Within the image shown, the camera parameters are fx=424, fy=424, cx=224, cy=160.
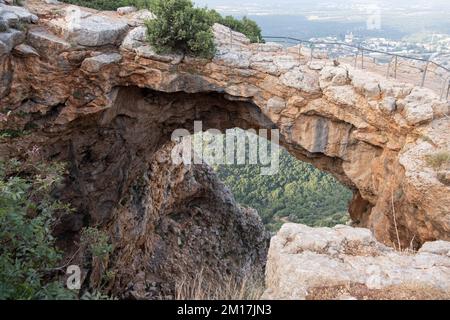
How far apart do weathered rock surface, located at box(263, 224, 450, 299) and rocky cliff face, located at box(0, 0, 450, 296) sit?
389 cm

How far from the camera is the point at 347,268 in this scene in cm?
619

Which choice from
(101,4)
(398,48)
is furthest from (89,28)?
(398,48)

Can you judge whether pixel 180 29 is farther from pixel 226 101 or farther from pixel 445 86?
pixel 445 86

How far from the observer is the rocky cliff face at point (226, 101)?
36.8 feet

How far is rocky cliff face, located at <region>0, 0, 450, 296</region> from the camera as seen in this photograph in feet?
36.8

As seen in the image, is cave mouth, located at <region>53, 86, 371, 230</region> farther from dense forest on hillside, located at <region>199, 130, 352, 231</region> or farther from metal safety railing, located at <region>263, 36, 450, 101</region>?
dense forest on hillside, located at <region>199, 130, 352, 231</region>

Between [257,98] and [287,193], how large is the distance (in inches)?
1118

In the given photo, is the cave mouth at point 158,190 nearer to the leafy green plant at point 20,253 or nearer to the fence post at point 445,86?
the fence post at point 445,86

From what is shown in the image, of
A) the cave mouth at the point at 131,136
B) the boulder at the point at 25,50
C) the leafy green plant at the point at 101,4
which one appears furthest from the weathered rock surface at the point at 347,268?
the leafy green plant at the point at 101,4

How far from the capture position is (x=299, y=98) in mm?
12812

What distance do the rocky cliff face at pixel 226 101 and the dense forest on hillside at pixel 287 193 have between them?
893 inches

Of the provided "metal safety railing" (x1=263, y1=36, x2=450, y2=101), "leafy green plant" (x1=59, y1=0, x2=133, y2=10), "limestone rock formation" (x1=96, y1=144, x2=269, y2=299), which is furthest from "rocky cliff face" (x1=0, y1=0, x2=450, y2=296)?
"limestone rock formation" (x1=96, y1=144, x2=269, y2=299)

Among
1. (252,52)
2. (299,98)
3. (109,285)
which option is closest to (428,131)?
(299,98)

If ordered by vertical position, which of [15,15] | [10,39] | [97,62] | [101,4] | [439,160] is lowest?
[439,160]
